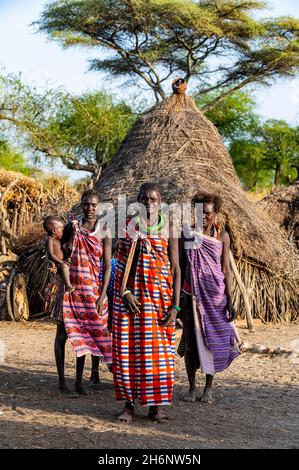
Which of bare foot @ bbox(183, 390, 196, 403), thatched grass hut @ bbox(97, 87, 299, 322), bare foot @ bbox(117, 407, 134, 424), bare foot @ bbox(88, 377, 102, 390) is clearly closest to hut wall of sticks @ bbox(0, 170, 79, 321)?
thatched grass hut @ bbox(97, 87, 299, 322)

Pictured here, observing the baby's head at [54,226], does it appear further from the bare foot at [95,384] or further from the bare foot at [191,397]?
the bare foot at [191,397]

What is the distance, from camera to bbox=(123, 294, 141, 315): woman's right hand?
447cm

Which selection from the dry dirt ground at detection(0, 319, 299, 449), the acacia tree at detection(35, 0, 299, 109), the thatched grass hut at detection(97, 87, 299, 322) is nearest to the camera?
the dry dirt ground at detection(0, 319, 299, 449)

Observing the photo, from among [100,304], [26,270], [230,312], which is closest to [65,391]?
[100,304]

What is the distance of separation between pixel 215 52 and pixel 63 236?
2114 cm

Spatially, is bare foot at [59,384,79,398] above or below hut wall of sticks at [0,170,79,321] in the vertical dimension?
below

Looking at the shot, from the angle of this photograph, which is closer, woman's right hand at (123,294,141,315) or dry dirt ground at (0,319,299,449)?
dry dirt ground at (0,319,299,449)

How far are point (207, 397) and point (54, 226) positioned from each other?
1.71 metres

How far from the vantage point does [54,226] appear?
215 inches

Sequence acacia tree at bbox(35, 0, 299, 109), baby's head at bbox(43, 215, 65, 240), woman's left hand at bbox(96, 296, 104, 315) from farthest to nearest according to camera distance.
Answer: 1. acacia tree at bbox(35, 0, 299, 109)
2. baby's head at bbox(43, 215, 65, 240)
3. woman's left hand at bbox(96, 296, 104, 315)

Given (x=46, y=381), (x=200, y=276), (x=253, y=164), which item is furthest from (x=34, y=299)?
(x=253, y=164)

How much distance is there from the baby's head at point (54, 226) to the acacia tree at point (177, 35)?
1800cm

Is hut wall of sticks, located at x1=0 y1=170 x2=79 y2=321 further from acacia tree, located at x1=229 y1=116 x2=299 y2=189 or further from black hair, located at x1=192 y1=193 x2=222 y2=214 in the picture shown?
acacia tree, located at x1=229 y1=116 x2=299 y2=189
